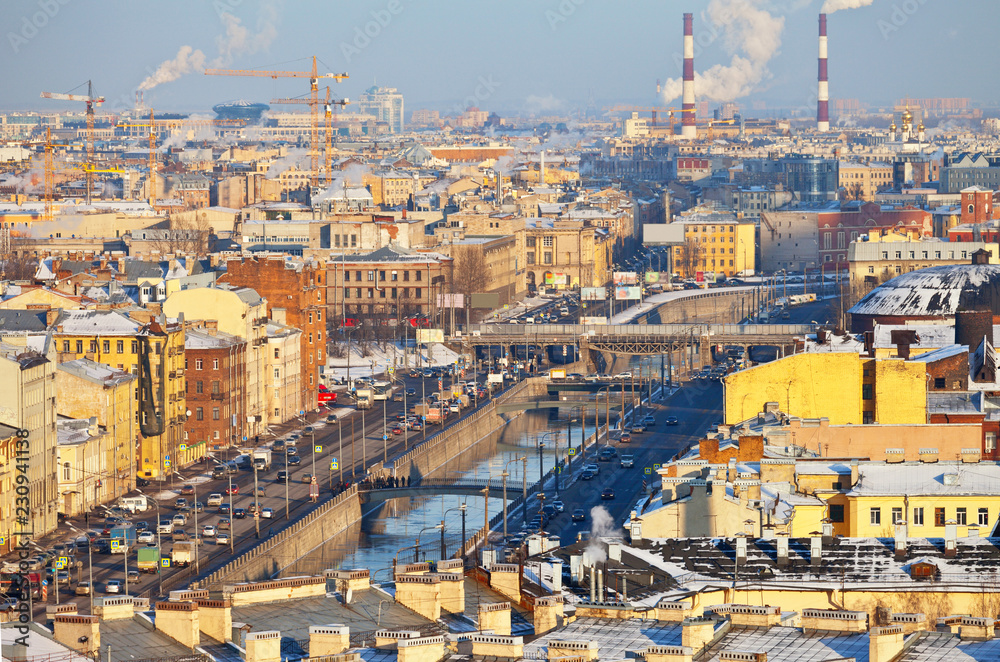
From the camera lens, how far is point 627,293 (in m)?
133

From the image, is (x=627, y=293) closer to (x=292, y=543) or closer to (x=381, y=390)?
(x=381, y=390)

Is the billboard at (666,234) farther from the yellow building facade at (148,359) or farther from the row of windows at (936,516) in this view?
the row of windows at (936,516)

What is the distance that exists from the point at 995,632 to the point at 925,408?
2639 centimetres

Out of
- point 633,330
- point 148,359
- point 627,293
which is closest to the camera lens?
point 148,359

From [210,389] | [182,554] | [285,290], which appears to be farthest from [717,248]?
[182,554]

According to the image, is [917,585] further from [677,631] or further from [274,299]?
[274,299]

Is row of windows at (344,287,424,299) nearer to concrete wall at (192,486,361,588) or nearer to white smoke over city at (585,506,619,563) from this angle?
concrete wall at (192,486,361,588)

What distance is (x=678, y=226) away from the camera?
159m

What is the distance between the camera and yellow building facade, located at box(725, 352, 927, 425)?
53844 mm

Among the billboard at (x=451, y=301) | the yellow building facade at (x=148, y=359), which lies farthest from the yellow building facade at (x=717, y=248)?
the yellow building facade at (x=148, y=359)

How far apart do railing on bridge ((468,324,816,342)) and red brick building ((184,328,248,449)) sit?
3173cm

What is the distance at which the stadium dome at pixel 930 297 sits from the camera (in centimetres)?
8500

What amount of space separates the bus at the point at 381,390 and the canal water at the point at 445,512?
479cm

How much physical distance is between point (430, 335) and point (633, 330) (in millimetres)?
9768
